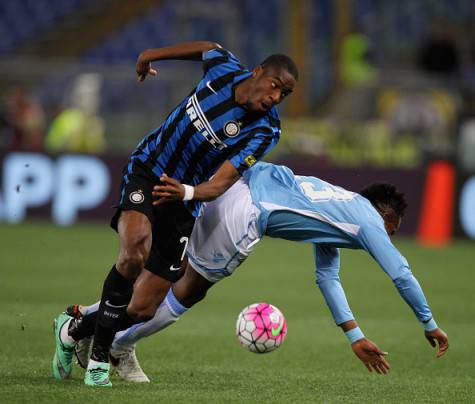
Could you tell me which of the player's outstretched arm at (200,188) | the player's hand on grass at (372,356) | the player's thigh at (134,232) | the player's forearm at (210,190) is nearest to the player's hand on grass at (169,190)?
the player's outstretched arm at (200,188)

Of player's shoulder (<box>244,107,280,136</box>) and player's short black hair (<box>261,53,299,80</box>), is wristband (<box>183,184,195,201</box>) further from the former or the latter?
player's short black hair (<box>261,53,299,80</box>)

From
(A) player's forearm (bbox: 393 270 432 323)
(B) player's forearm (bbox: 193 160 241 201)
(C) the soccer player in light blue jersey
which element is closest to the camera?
(A) player's forearm (bbox: 393 270 432 323)

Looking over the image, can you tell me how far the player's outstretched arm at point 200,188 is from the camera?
577 centimetres

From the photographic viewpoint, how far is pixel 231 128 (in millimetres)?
6133

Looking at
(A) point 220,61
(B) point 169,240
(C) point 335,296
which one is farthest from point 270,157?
(C) point 335,296

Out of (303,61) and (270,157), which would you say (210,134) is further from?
(303,61)

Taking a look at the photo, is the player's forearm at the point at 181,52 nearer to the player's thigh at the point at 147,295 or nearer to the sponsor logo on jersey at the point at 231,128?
the sponsor logo on jersey at the point at 231,128

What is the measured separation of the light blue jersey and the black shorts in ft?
1.54

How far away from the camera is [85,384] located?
5.95 m

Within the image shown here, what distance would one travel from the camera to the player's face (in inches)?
236

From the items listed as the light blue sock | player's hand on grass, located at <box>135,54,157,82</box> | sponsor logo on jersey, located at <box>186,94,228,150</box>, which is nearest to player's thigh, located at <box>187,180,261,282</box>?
the light blue sock

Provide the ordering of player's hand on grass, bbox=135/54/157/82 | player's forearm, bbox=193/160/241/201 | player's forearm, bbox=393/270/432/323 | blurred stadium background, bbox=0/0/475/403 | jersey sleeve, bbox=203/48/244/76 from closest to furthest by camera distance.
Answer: player's forearm, bbox=393/270/432/323, player's forearm, bbox=193/160/241/201, jersey sleeve, bbox=203/48/244/76, player's hand on grass, bbox=135/54/157/82, blurred stadium background, bbox=0/0/475/403

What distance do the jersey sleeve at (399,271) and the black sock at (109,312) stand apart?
1.44 metres

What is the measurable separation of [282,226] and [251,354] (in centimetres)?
176
